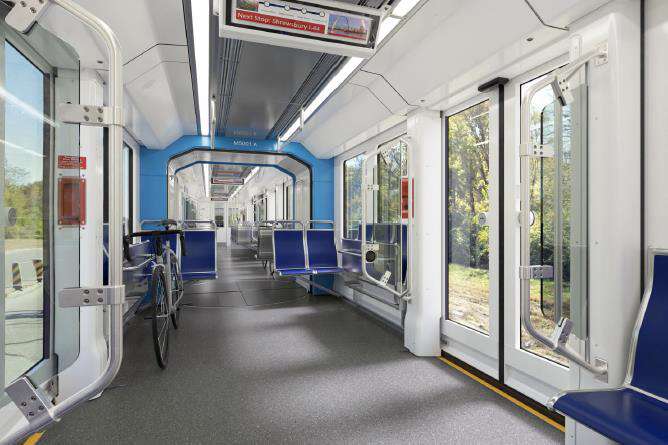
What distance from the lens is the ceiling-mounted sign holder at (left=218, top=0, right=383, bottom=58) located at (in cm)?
235

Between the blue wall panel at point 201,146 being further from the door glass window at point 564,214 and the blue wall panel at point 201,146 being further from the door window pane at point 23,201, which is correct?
the door glass window at point 564,214

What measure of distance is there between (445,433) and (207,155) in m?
5.96

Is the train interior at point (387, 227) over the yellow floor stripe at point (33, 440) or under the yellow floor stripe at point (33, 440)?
over

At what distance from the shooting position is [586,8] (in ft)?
6.97

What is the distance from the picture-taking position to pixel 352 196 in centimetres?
699

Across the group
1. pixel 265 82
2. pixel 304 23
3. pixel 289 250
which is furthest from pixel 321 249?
pixel 304 23

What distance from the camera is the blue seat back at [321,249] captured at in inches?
255

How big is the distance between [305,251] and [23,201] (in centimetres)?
478

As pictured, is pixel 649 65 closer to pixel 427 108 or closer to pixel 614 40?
pixel 614 40

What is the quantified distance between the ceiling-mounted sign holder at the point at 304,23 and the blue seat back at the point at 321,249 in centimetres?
409

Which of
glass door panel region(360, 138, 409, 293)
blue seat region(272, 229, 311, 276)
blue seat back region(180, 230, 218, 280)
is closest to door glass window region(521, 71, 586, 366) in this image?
glass door panel region(360, 138, 409, 293)

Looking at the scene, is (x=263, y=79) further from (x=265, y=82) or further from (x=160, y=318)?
(x=160, y=318)

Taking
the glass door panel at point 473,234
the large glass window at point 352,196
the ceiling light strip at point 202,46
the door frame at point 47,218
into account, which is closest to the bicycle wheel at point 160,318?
the door frame at point 47,218

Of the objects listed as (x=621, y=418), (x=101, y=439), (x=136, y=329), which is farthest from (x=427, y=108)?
(x=136, y=329)
